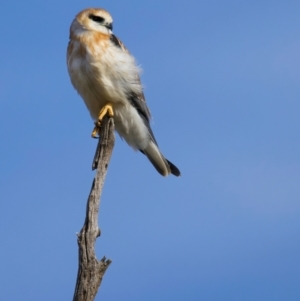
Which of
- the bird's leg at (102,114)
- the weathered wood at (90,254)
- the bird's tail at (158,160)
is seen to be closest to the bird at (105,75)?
the bird's leg at (102,114)

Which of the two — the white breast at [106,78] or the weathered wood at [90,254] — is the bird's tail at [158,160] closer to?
the white breast at [106,78]

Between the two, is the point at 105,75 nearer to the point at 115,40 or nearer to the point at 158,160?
the point at 115,40

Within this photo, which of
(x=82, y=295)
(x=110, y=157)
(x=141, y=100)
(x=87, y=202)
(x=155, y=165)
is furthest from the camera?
(x=155, y=165)

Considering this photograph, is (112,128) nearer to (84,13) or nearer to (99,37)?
(99,37)

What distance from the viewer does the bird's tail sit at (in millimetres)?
7402

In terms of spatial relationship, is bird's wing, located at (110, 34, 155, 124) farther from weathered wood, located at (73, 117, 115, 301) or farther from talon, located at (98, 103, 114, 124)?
weathered wood, located at (73, 117, 115, 301)

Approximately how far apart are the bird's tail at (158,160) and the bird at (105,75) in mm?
222

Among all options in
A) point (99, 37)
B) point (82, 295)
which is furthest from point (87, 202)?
point (99, 37)

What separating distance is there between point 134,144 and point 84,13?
4.55 feet

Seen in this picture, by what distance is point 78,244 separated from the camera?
495cm

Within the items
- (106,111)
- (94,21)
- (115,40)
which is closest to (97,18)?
(94,21)

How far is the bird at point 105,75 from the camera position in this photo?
646 cm

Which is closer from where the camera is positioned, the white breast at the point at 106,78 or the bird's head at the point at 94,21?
the white breast at the point at 106,78

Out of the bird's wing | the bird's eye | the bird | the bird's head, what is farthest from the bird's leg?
the bird's eye
